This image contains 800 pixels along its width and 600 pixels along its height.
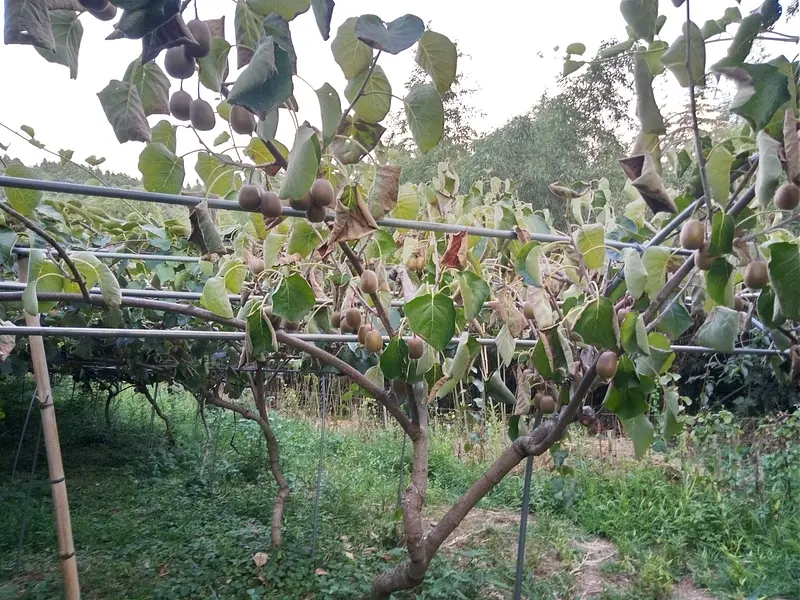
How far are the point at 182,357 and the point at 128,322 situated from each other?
2.15 feet

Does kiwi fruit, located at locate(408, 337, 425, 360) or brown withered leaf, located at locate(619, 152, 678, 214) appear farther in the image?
kiwi fruit, located at locate(408, 337, 425, 360)

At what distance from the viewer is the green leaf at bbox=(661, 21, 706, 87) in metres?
0.67

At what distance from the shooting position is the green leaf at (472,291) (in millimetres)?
1065

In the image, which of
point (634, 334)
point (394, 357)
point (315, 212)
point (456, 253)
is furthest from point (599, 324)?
point (315, 212)

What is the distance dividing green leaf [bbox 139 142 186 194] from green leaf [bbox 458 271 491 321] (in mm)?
532

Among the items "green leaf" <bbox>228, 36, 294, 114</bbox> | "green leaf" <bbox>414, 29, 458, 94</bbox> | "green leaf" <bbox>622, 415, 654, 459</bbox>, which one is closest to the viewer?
"green leaf" <bbox>228, 36, 294, 114</bbox>

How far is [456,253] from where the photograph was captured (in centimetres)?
108

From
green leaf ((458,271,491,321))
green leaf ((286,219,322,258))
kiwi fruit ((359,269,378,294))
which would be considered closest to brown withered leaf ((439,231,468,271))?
green leaf ((458,271,491,321))

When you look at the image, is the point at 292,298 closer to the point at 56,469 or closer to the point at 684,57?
the point at 684,57

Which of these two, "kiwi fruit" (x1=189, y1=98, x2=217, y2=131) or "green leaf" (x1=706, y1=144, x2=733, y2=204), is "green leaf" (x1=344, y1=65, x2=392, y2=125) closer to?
"kiwi fruit" (x1=189, y1=98, x2=217, y2=131)

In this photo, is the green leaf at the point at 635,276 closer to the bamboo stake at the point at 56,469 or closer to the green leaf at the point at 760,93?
the green leaf at the point at 760,93

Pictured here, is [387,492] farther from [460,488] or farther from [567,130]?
[567,130]

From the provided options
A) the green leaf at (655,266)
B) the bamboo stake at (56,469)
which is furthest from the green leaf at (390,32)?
the bamboo stake at (56,469)

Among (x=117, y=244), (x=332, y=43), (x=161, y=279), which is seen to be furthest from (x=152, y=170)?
(x=117, y=244)
